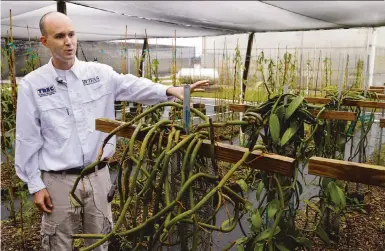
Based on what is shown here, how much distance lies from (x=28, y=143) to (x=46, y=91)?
0.18 m

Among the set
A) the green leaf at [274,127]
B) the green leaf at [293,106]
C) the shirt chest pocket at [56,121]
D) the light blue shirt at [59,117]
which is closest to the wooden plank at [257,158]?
the green leaf at [274,127]

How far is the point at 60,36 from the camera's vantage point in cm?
114

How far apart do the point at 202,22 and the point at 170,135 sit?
126 inches

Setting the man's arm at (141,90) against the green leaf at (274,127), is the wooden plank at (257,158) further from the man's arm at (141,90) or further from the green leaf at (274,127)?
the man's arm at (141,90)

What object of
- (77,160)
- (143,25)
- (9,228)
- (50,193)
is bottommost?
(9,228)

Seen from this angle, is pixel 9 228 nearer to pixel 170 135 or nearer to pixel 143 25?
pixel 170 135

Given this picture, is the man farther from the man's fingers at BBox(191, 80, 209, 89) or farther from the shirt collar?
the man's fingers at BBox(191, 80, 209, 89)

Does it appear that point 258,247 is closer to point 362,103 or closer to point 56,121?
point 56,121

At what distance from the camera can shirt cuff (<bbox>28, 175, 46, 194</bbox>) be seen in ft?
3.70

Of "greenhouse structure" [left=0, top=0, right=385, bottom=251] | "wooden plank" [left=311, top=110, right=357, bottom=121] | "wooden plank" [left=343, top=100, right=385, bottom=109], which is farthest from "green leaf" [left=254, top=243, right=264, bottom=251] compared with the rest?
"wooden plank" [left=343, top=100, right=385, bottom=109]

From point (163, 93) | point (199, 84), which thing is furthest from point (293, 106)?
point (163, 93)

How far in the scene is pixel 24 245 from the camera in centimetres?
178

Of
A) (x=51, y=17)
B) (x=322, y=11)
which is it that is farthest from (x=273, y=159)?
(x=322, y=11)

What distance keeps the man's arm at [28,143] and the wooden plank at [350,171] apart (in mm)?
890
